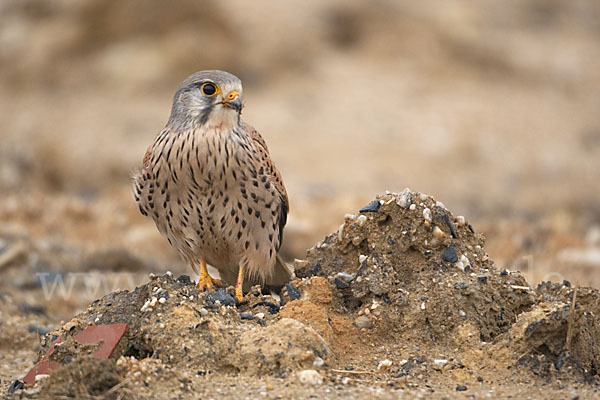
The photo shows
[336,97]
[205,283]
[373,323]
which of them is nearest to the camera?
[373,323]

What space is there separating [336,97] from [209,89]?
10776 millimetres

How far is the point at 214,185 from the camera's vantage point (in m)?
4.41

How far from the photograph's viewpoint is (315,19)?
1611 centimetres

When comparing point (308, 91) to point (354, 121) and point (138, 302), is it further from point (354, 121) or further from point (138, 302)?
point (138, 302)

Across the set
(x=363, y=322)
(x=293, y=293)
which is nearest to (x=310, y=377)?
(x=363, y=322)

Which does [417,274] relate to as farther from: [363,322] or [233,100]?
[233,100]

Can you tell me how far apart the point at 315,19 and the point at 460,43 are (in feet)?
10.0

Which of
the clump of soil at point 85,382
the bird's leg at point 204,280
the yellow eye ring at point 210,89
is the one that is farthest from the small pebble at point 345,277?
the clump of soil at point 85,382

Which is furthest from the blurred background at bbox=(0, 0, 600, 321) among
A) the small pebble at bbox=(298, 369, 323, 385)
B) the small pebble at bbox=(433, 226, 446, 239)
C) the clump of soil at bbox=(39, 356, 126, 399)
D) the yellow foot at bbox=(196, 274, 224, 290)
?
the clump of soil at bbox=(39, 356, 126, 399)

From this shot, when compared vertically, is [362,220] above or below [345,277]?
above

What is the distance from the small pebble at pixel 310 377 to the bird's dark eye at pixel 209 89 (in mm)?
1715

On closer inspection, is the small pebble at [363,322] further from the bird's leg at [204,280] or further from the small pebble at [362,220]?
the bird's leg at [204,280]

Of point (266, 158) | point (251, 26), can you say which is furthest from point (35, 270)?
point (251, 26)

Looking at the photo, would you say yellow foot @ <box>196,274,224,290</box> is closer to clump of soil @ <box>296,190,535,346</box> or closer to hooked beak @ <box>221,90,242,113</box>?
clump of soil @ <box>296,190,535,346</box>
